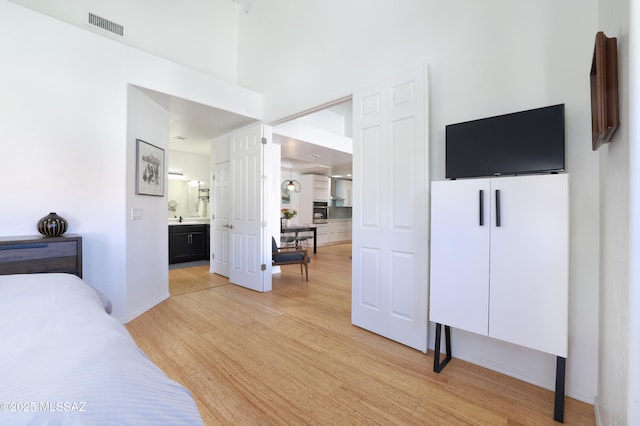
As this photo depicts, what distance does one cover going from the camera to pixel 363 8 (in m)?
2.71

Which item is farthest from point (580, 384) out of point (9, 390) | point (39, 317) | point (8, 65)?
point (8, 65)

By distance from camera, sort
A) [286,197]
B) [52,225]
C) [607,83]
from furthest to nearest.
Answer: [286,197] → [52,225] → [607,83]

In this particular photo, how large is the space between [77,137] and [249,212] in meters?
2.09

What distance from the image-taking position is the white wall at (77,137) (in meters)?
2.33

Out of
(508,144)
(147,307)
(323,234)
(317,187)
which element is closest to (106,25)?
(147,307)

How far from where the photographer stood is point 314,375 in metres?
1.93

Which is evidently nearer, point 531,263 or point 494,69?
point 531,263

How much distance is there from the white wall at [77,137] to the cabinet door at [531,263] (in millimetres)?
3391

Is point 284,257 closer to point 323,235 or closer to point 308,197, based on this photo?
point 308,197

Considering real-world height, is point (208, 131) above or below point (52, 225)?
above

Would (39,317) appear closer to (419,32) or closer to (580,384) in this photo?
(580,384)

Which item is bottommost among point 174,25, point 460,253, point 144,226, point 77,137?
point 460,253

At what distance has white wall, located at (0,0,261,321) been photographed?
233 centimetres

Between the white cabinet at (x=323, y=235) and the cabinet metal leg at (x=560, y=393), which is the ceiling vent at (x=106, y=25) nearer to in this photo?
the cabinet metal leg at (x=560, y=393)
